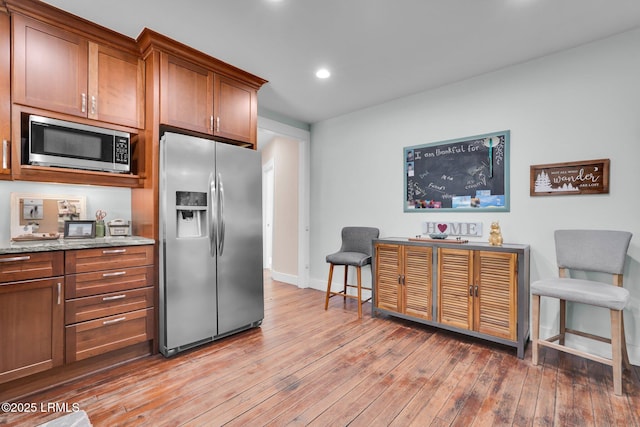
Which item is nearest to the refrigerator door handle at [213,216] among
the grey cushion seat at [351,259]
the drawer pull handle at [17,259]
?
the drawer pull handle at [17,259]

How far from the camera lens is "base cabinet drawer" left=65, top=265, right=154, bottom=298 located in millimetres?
2131

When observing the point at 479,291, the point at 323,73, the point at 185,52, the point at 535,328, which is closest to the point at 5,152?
the point at 185,52

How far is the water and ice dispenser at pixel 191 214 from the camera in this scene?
257 centimetres

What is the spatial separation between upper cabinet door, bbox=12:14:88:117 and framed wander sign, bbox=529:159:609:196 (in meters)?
3.84

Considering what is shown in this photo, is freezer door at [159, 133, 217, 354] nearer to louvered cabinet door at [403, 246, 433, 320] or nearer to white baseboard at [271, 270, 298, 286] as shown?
louvered cabinet door at [403, 246, 433, 320]

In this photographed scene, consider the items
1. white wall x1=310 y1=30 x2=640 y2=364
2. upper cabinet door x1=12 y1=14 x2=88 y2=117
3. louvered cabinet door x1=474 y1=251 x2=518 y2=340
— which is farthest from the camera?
louvered cabinet door x1=474 y1=251 x2=518 y2=340

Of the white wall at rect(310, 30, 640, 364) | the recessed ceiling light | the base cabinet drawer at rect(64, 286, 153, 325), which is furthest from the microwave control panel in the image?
the white wall at rect(310, 30, 640, 364)

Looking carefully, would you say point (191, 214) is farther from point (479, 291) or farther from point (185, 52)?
point (479, 291)

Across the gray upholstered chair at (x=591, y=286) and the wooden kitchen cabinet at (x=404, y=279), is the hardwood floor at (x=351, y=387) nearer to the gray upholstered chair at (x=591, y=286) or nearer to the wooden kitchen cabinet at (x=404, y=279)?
the gray upholstered chair at (x=591, y=286)

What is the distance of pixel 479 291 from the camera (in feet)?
8.83

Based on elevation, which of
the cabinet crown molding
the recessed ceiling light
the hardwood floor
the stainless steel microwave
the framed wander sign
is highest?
the recessed ceiling light

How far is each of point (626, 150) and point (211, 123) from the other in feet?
11.4

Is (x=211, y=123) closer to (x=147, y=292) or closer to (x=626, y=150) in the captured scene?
(x=147, y=292)

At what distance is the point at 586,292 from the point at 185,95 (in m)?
3.44
